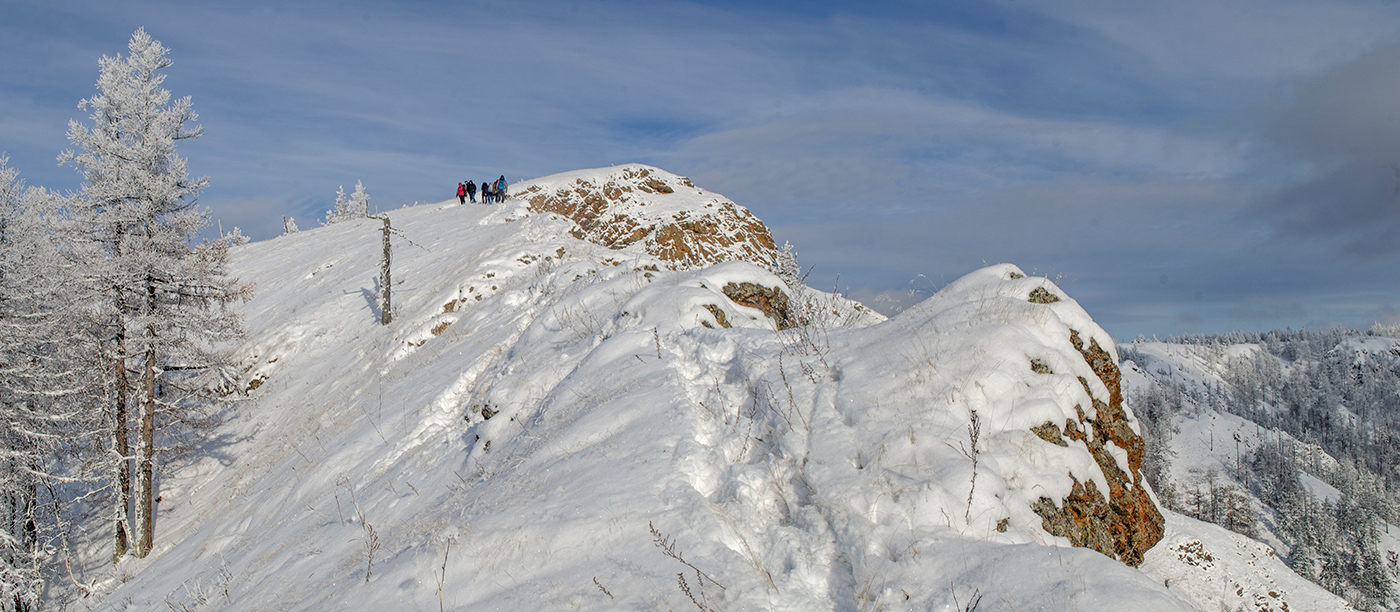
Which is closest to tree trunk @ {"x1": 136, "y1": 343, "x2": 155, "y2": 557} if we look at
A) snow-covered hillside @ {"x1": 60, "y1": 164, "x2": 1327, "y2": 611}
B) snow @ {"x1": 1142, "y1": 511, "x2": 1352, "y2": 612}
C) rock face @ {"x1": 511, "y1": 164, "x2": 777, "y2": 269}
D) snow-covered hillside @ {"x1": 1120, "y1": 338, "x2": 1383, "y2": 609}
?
snow-covered hillside @ {"x1": 60, "y1": 164, "x2": 1327, "y2": 611}

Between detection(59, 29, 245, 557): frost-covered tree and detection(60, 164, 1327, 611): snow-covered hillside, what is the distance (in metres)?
7.89

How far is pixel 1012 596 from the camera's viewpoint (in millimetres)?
3475

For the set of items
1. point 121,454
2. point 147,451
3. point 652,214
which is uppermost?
point 652,214

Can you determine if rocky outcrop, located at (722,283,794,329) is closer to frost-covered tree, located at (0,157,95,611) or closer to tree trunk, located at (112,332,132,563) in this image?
frost-covered tree, located at (0,157,95,611)

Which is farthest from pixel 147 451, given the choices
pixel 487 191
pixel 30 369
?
pixel 487 191

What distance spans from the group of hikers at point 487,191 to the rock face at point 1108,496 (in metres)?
42.3

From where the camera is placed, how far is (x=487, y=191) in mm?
46438

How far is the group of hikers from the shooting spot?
4397 centimetres

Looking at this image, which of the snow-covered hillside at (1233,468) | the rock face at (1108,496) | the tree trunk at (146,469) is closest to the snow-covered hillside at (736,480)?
the rock face at (1108,496)

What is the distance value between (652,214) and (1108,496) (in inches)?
1810

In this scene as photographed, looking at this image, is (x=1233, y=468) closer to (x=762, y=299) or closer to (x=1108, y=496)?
(x=762, y=299)

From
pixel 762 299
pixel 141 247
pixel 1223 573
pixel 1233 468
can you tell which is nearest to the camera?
pixel 1223 573

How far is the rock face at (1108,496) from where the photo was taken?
15.4ft

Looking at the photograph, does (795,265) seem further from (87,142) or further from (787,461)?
(787,461)
